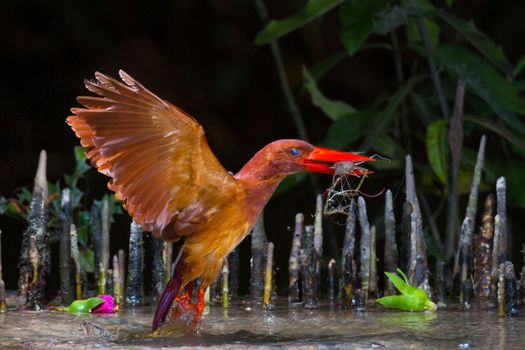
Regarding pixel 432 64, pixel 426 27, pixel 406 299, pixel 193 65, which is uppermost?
pixel 193 65

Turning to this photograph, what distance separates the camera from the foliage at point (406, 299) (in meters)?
4.39

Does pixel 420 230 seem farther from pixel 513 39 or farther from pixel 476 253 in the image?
pixel 513 39

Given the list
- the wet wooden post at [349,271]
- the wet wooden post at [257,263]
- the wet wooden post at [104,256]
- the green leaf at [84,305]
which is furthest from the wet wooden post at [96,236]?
the wet wooden post at [349,271]

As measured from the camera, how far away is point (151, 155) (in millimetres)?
3615

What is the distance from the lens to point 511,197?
5559mm

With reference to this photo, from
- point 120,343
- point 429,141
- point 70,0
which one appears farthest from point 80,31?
point 120,343

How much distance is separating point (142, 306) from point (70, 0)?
9.52ft

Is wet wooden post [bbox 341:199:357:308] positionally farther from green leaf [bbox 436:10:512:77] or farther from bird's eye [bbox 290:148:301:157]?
green leaf [bbox 436:10:512:77]

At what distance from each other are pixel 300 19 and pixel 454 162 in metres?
1.06

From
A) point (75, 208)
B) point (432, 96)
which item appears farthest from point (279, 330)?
point (432, 96)

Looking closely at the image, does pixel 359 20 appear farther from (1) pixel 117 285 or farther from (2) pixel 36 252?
(2) pixel 36 252

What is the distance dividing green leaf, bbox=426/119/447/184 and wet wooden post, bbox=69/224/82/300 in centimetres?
183

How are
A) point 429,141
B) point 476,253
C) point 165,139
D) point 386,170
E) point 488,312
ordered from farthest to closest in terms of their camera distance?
point 386,170, point 429,141, point 476,253, point 488,312, point 165,139

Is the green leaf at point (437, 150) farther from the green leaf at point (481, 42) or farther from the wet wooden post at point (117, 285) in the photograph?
the wet wooden post at point (117, 285)
